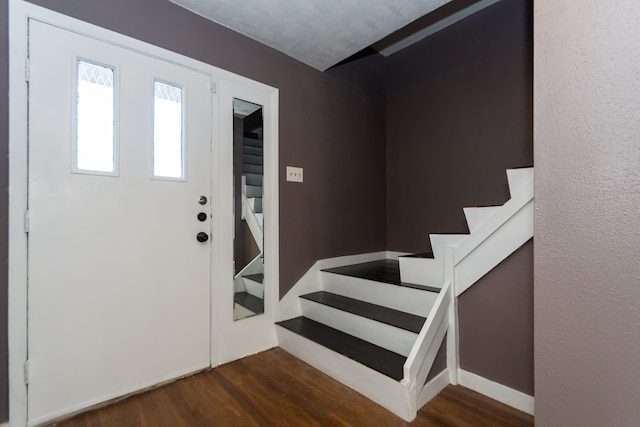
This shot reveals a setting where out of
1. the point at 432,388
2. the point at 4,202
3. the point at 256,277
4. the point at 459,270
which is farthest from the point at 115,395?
the point at 459,270

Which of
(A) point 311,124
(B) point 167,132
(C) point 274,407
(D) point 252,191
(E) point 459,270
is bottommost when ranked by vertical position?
(C) point 274,407

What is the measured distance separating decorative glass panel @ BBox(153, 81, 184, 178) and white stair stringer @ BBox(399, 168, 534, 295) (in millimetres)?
1839

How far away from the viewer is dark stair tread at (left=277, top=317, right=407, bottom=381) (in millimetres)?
1690

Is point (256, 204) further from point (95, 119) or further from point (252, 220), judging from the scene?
point (95, 119)

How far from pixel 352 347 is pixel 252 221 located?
1.17 meters

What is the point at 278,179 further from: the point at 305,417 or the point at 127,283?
the point at 305,417

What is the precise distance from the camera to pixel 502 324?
1.69m

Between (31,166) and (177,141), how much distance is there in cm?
74

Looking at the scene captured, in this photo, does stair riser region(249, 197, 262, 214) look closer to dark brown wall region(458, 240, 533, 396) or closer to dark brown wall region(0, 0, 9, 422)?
dark brown wall region(0, 0, 9, 422)

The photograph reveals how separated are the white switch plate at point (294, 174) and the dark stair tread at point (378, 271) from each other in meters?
0.89

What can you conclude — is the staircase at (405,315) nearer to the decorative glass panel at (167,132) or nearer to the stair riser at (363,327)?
the stair riser at (363,327)

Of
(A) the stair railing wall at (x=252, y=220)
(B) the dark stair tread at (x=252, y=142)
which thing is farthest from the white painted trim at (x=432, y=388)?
(B) the dark stair tread at (x=252, y=142)

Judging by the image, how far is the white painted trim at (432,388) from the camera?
1.62 m

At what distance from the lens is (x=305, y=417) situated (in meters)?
1.55
